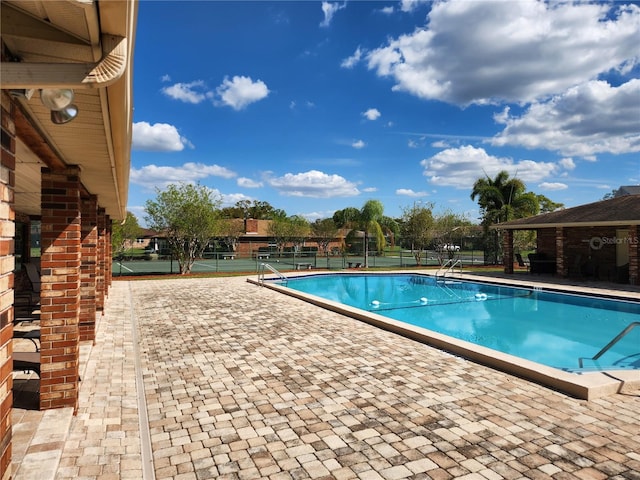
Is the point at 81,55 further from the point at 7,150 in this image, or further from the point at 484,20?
the point at 484,20

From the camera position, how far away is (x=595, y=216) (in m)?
15.9

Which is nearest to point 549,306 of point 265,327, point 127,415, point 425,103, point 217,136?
point 265,327

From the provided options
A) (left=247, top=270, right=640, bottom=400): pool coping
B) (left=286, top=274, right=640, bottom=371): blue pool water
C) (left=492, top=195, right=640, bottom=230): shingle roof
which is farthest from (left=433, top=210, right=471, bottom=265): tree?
(left=247, top=270, right=640, bottom=400): pool coping

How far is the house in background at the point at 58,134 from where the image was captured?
5.29 ft

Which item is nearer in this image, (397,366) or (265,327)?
(397,366)

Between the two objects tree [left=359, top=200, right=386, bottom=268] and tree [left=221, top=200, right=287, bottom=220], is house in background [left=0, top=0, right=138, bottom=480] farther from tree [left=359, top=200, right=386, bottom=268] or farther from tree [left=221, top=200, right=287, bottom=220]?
tree [left=221, top=200, right=287, bottom=220]

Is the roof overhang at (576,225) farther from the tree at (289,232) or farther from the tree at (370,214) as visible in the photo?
the tree at (289,232)

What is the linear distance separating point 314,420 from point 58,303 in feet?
9.70

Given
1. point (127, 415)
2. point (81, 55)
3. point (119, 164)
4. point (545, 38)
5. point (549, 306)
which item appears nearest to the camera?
point (81, 55)

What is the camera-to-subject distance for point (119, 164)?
14.5 ft

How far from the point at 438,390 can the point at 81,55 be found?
487 centimetres

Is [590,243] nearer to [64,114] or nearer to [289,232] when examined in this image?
[64,114]

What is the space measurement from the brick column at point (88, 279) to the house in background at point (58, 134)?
107 cm

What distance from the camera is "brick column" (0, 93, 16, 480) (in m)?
1.76
